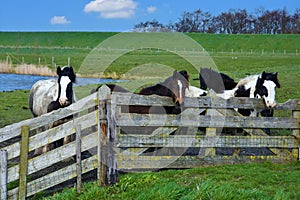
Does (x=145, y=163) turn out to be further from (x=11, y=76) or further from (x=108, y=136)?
(x=11, y=76)

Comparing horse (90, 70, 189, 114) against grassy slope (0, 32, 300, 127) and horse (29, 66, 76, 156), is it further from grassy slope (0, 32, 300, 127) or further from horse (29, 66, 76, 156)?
grassy slope (0, 32, 300, 127)

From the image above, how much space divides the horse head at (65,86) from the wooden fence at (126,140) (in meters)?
1.32

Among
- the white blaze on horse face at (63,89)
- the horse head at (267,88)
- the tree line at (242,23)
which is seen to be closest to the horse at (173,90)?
the white blaze on horse face at (63,89)

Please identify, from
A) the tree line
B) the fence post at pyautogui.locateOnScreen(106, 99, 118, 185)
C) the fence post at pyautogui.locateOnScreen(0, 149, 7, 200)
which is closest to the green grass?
the fence post at pyautogui.locateOnScreen(106, 99, 118, 185)

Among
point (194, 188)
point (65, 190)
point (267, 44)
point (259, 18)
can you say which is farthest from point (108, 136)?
point (259, 18)

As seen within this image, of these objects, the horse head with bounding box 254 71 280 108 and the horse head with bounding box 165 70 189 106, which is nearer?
the horse head with bounding box 165 70 189 106

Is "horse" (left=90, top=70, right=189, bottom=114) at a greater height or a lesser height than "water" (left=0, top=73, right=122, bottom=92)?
greater

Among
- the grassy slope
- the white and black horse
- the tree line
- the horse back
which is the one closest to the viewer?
the white and black horse

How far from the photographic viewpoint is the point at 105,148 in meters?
6.28

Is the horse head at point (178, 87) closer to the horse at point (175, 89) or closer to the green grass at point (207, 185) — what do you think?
the horse at point (175, 89)

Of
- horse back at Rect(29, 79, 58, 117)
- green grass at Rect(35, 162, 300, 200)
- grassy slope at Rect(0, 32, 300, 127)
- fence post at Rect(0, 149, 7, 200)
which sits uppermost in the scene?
grassy slope at Rect(0, 32, 300, 127)

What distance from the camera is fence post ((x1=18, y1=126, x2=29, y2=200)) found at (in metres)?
5.68

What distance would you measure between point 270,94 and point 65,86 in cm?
451

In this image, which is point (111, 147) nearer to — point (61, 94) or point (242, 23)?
point (61, 94)
